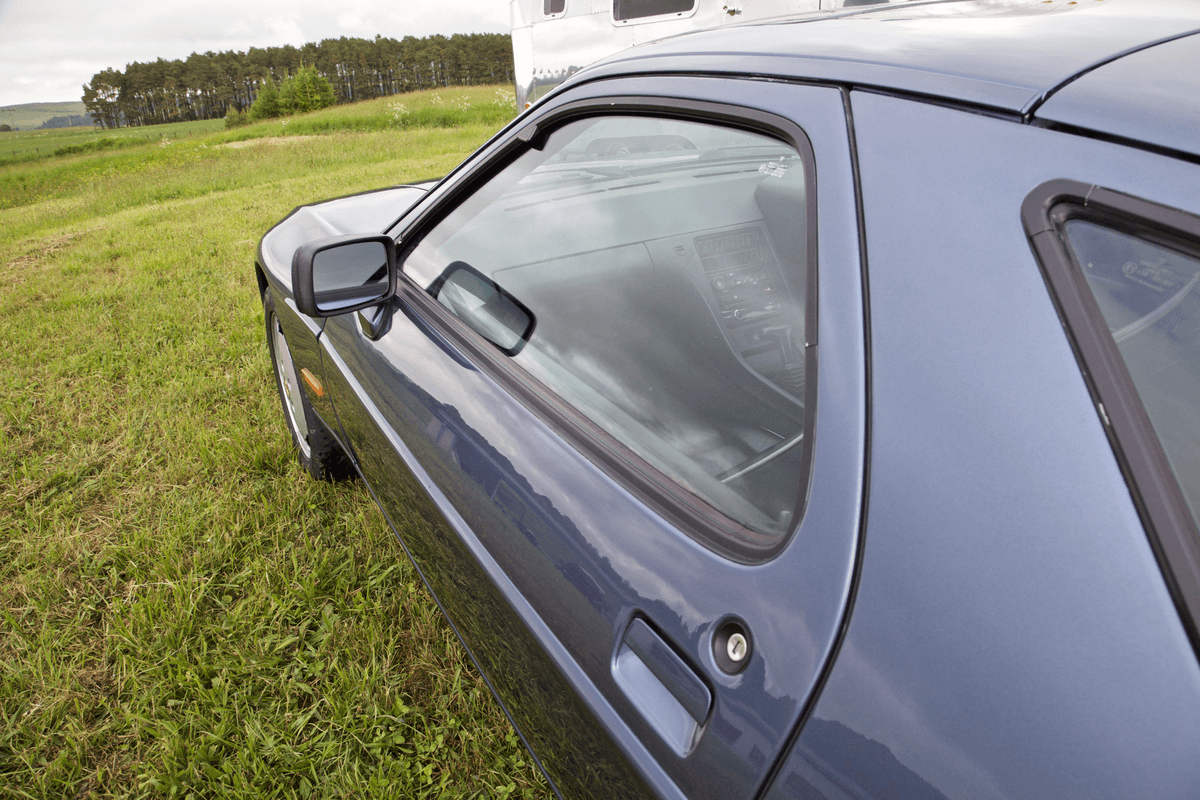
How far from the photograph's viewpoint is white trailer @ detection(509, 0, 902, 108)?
16.6 feet

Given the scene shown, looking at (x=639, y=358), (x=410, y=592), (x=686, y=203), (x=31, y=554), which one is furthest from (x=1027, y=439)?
(x=31, y=554)

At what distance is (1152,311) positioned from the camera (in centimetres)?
61

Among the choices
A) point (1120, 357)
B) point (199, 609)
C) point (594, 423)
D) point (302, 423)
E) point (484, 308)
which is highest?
point (1120, 357)

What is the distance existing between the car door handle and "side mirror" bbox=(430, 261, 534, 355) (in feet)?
2.30

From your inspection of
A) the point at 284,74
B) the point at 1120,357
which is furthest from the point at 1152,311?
the point at 284,74

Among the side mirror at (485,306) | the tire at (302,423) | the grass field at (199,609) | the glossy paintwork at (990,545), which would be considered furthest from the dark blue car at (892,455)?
the tire at (302,423)

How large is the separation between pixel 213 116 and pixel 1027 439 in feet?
390

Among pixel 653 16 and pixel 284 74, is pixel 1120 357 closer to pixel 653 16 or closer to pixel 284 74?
pixel 653 16

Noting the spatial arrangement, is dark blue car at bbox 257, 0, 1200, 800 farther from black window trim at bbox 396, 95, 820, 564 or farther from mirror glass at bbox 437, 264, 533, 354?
mirror glass at bbox 437, 264, 533, 354

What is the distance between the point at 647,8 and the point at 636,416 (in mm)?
5944

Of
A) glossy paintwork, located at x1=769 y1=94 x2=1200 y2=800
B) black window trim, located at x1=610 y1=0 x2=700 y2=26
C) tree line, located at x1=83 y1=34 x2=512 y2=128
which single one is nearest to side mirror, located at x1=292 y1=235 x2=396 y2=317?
glossy paintwork, located at x1=769 y1=94 x2=1200 y2=800

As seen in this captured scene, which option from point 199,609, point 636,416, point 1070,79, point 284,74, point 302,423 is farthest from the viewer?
point 284,74

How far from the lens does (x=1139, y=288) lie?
612 millimetres

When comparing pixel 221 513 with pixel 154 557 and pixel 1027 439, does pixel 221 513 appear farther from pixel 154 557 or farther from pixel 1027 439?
pixel 1027 439
